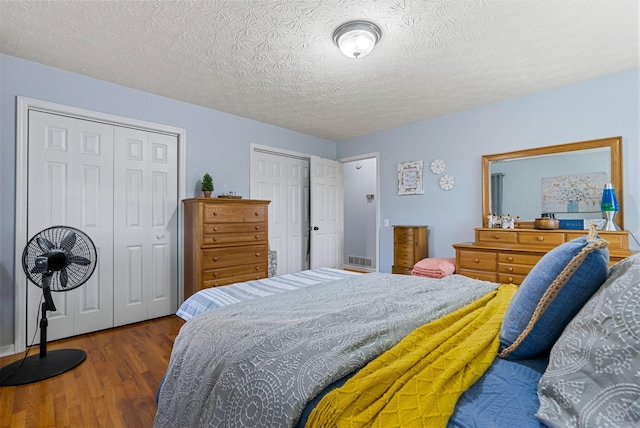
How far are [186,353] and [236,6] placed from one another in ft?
6.46

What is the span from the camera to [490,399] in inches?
29.8

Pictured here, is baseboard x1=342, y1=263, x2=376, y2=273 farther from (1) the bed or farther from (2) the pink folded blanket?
(1) the bed

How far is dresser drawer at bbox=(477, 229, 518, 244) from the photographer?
2992mm

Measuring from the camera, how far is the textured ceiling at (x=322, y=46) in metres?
1.88

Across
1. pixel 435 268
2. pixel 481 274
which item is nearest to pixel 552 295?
pixel 481 274

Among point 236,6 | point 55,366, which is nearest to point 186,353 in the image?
point 55,366

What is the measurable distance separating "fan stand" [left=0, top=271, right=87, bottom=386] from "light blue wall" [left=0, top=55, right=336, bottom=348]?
45 cm

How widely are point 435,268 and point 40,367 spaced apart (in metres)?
3.59

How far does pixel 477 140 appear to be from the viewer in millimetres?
3588

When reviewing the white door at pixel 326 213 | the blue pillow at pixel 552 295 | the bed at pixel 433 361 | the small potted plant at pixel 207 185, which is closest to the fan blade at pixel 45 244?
the small potted plant at pixel 207 185

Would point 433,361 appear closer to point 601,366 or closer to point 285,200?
point 601,366

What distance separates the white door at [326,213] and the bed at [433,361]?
3376 millimetres

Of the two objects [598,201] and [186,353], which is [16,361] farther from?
[598,201]

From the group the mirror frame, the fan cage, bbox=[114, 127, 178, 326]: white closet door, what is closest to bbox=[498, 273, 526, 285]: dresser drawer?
the mirror frame
